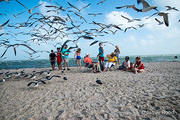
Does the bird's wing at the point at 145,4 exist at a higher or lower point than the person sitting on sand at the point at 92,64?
higher

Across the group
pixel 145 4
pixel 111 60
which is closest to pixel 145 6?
pixel 145 4

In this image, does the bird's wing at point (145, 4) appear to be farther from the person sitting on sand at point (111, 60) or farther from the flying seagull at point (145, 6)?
the person sitting on sand at point (111, 60)

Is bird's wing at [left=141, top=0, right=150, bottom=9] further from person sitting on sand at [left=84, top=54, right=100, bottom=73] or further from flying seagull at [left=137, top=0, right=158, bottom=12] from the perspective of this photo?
person sitting on sand at [left=84, top=54, right=100, bottom=73]

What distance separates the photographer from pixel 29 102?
142 inches

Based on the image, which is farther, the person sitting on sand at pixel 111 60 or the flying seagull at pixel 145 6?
the person sitting on sand at pixel 111 60

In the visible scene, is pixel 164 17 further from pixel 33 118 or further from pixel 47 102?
pixel 47 102

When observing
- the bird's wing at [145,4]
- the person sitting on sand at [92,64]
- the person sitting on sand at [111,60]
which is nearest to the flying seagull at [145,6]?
the bird's wing at [145,4]

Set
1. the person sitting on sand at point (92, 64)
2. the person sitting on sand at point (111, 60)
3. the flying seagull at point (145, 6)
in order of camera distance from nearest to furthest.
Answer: the flying seagull at point (145, 6), the person sitting on sand at point (92, 64), the person sitting on sand at point (111, 60)

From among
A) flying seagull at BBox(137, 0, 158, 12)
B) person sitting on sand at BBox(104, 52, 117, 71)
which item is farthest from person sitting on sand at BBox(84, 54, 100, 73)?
flying seagull at BBox(137, 0, 158, 12)

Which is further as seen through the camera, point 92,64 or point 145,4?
point 92,64

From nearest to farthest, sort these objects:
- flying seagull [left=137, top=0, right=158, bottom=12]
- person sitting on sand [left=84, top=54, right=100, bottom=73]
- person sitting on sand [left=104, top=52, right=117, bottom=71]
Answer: flying seagull [left=137, top=0, right=158, bottom=12]
person sitting on sand [left=84, top=54, right=100, bottom=73]
person sitting on sand [left=104, top=52, right=117, bottom=71]

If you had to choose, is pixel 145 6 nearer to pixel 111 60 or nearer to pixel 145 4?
pixel 145 4

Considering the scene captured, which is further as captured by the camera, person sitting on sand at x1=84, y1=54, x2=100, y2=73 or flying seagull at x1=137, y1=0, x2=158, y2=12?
person sitting on sand at x1=84, y1=54, x2=100, y2=73

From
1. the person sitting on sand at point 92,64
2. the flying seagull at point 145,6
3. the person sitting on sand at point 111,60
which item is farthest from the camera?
the person sitting on sand at point 111,60
